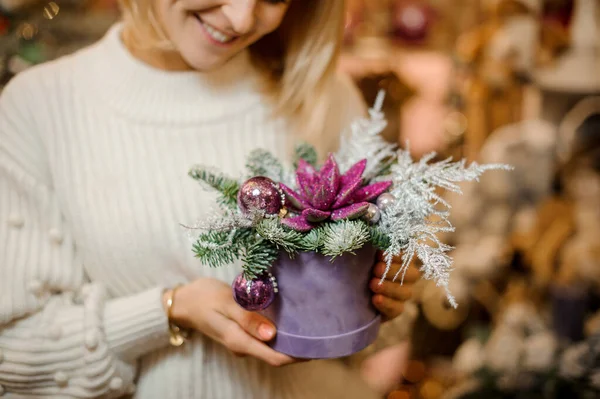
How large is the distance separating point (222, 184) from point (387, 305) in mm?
241

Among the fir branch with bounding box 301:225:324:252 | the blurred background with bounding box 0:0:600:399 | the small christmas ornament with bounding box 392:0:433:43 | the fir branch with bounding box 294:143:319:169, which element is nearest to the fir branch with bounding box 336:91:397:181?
the fir branch with bounding box 294:143:319:169

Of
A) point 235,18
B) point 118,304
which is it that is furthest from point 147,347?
point 235,18

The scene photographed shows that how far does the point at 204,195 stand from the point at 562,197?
3.14 feet

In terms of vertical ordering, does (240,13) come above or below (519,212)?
above

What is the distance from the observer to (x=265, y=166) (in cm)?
65

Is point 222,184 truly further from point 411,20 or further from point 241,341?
point 411,20

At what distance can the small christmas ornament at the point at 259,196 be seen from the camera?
1.74ft

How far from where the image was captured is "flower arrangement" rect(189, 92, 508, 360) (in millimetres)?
527

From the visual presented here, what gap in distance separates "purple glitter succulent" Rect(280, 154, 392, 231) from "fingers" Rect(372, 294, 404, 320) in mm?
123

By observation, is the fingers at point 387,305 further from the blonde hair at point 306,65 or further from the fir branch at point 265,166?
the blonde hair at point 306,65

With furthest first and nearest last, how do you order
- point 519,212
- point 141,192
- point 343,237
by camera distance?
point 519,212, point 141,192, point 343,237

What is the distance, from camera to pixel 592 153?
4.09 feet

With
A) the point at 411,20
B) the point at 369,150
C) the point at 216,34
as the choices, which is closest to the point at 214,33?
the point at 216,34

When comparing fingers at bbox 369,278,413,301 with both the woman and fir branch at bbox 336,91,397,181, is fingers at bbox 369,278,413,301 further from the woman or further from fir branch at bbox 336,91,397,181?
fir branch at bbox 336,91,397,181
